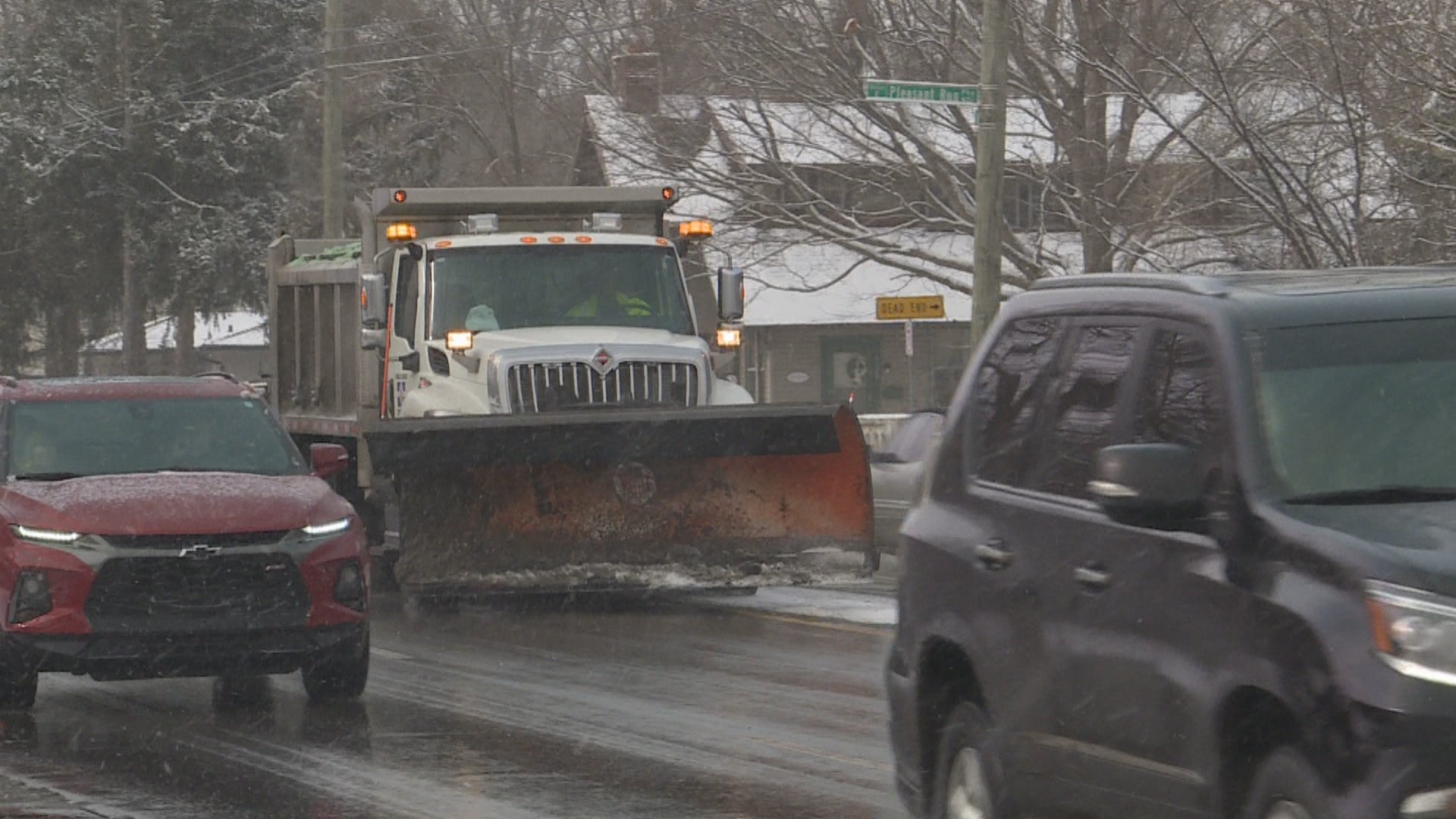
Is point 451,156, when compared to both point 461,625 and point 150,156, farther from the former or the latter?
point 461,625

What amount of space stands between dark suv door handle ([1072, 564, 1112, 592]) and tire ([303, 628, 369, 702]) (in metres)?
6.40

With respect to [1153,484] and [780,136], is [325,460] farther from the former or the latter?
[780,136]

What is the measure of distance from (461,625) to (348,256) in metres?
5.49

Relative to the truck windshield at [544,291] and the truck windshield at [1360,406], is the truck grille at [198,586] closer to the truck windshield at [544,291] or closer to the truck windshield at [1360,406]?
the truck windshield at [544,291]

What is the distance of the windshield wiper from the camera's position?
5.62m

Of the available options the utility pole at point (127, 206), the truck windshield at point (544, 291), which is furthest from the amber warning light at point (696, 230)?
the utility pole at point (127, 206)

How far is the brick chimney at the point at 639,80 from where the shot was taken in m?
31.5

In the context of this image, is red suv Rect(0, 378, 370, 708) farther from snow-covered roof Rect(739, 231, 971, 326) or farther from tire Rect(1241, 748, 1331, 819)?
snow-covered roof Rect(739, 231, 971, 326)

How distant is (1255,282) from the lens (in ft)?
21.0

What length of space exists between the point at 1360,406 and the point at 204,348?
61094mm

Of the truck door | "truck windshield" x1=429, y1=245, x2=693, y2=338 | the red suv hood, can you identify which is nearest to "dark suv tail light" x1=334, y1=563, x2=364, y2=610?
the red suv hood

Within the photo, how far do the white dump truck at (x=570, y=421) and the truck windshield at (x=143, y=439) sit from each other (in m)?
2.86

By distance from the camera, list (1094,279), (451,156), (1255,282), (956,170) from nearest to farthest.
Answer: (1255,282), (1094,279), (956,170), (451,156)

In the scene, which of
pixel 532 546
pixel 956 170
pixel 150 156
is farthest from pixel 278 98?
pixel 532 546
